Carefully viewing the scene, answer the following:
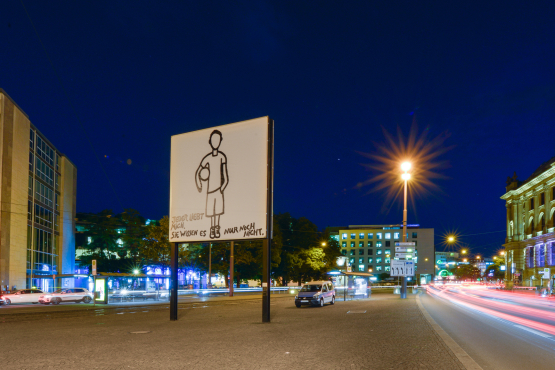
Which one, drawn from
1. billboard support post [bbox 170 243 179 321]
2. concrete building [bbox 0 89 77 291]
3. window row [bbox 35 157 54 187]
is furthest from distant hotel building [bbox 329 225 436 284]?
billboard support post [bbox 170 243 179 321]

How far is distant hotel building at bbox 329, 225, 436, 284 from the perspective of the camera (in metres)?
154

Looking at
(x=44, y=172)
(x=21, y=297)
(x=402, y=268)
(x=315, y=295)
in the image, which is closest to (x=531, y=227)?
(x=402, y=268)

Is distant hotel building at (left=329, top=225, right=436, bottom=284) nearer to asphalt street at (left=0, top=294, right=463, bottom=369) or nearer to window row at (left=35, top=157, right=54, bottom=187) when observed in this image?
window row at (left=35, top=157, right=54, bottom=187)

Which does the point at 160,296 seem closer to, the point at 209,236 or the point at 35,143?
the point at 35,143

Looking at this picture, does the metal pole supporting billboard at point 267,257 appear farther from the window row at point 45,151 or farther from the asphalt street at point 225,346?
the window row at point 45,151

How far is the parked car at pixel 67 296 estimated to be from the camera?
3669cm

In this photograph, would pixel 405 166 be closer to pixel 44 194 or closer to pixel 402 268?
pixel 402 268

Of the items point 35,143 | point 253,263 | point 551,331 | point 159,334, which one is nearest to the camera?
point 159,334

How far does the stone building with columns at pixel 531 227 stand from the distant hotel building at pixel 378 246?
60.0 metres

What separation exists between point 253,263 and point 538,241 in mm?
43558

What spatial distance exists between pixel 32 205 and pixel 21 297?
61.2 feet

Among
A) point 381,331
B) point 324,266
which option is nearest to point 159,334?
point 381,331

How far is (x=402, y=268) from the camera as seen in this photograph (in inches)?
1417

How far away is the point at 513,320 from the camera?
20.6 metres
